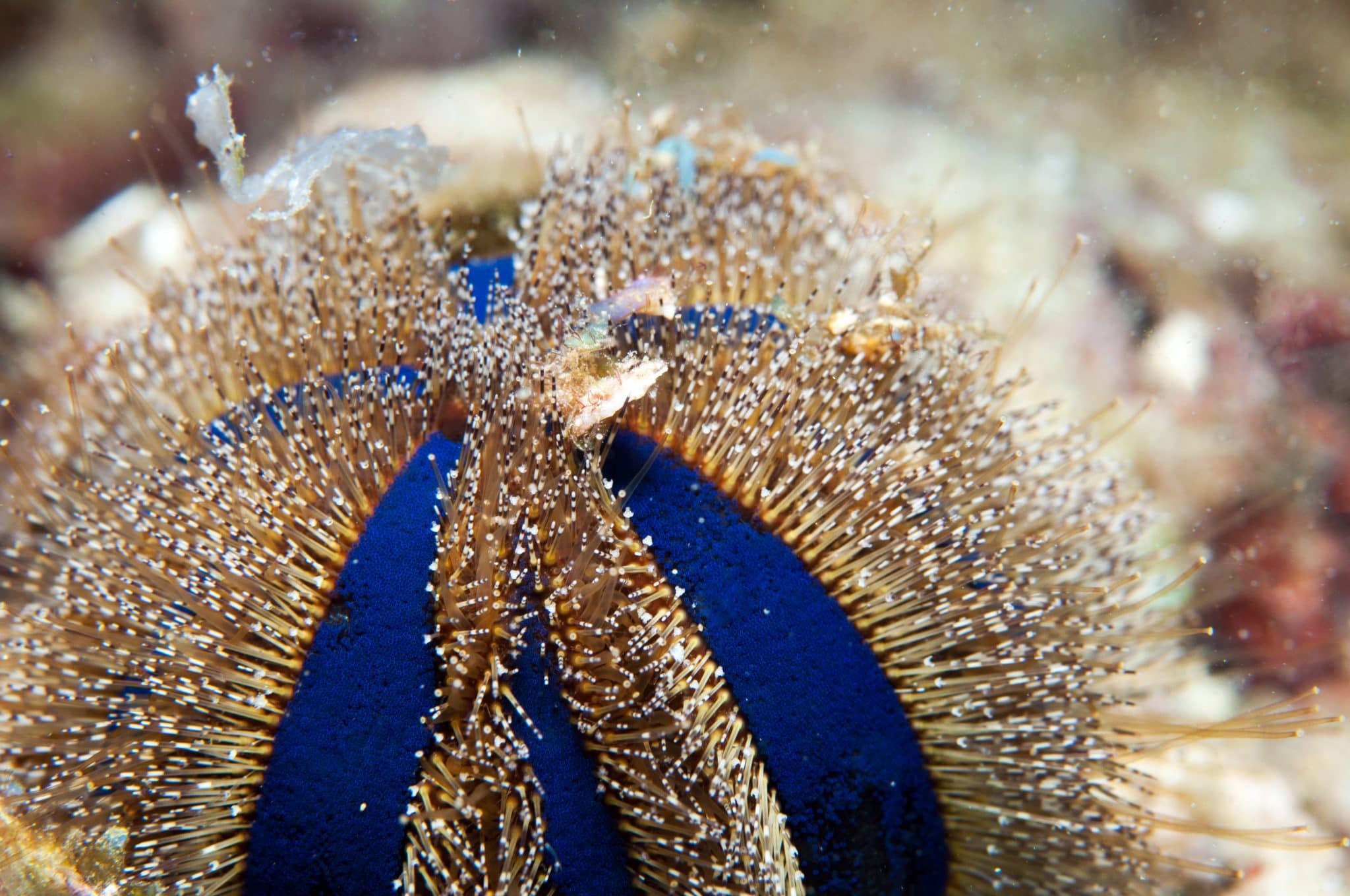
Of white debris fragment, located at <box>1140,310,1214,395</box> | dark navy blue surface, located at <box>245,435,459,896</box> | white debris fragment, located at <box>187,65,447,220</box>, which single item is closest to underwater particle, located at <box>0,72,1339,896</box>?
dark navy blue surface, located at <box>245,435,459,896</box>

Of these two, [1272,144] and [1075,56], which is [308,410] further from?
[1272,144]

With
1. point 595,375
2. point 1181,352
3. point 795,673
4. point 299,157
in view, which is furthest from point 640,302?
point 1181,352

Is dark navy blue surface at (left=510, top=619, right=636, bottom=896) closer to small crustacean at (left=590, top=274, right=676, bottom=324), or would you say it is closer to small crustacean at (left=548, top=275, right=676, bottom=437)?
small crustacean at (left=548, top=275, right=676, bottom=437)

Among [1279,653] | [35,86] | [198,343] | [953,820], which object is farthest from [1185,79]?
[35,86]

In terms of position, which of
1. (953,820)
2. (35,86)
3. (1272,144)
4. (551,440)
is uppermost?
(35,86)

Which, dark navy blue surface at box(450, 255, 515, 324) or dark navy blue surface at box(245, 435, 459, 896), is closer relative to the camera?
dark navy blue surface at box(245, 435, 459, 896)

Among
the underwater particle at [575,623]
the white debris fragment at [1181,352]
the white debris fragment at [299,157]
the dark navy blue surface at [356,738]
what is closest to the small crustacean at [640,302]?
the underwater particle at [575,623]

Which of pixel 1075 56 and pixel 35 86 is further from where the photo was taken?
pixel 35 86

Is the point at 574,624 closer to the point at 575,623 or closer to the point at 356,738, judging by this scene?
the point at 575,623
